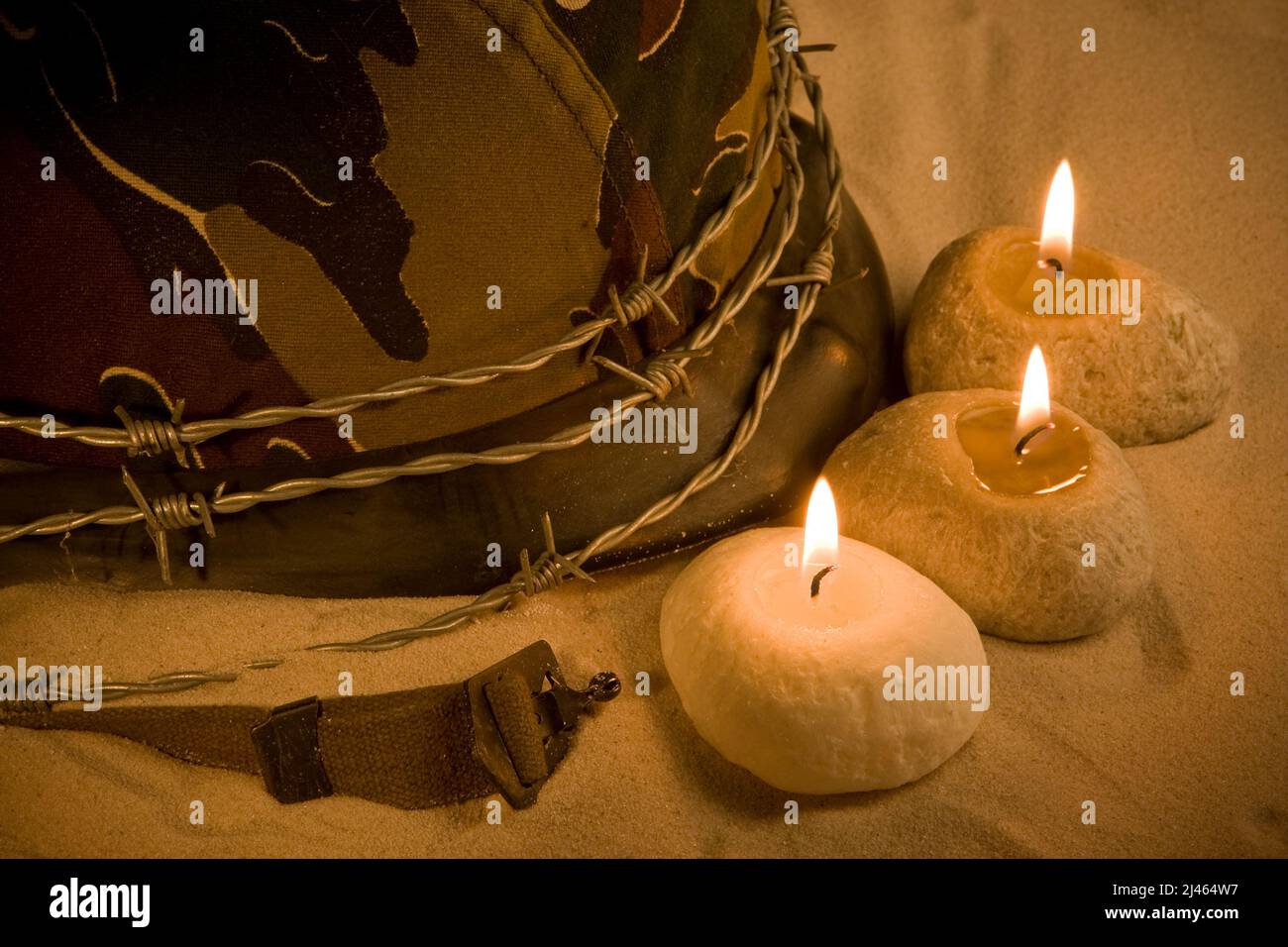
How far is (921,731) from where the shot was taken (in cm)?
93

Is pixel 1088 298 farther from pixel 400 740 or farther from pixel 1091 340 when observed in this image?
pixel 400 740

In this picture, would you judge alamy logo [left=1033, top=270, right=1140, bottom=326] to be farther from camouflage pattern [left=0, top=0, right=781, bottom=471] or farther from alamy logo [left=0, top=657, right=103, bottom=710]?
alamy logo [left=0, top=657, right=103, bottom=710]

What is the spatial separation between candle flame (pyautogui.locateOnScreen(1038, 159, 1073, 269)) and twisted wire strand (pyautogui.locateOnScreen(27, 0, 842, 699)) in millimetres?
266

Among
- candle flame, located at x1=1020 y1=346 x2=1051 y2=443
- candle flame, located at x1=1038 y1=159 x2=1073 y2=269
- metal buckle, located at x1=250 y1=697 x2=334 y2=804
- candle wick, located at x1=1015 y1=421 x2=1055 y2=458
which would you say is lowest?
metal buckle, located at x1=250 y1=697 x2=334 y2=804

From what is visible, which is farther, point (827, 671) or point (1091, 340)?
point (1091, 340)

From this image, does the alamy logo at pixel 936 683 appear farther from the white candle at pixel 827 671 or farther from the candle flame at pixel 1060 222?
the candle flame at pixel 1060 222

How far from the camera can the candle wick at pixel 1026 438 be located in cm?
108

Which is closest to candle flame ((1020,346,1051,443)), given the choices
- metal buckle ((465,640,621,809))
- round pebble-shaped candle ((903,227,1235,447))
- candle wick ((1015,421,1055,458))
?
candle wick ((1015,421,1055,458))

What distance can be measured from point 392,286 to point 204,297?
0.53 ft

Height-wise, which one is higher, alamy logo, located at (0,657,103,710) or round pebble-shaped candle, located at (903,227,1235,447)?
round pebble-shaped candle, located at (903,227,1235,447)

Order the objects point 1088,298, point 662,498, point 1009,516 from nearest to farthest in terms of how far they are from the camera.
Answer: point 1009,516
point 662,498
point 1088,298

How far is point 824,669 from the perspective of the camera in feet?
3.01

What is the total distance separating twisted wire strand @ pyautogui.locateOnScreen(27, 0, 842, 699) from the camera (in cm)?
104

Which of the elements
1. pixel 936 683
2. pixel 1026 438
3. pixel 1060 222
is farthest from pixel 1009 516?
pixel 1060 222
